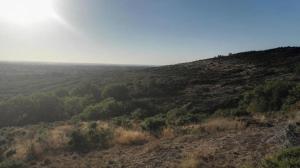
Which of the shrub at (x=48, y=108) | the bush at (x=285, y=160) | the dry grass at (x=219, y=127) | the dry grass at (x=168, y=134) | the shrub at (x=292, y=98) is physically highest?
the bush at (x=285, y=160)

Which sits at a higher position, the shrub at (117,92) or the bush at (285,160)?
the bush at (285,160)

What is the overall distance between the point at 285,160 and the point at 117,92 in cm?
3204

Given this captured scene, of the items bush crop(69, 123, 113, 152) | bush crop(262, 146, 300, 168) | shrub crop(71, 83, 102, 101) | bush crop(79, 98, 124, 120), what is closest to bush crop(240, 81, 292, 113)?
bush crop(69, 123, 113, 152)

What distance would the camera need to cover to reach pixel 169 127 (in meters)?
17.9

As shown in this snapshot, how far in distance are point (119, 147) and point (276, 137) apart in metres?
5.95

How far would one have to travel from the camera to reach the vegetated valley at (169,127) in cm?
1166

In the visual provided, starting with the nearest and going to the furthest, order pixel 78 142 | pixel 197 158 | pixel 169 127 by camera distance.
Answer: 1. pixel 197 158
2. pixel 78 142
3. pixel 169 127

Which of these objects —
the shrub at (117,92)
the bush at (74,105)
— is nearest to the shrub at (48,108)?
the bush at (74,105)

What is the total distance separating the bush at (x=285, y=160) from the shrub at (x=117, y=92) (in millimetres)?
30500

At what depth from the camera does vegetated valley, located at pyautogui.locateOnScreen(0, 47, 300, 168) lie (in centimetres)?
1166

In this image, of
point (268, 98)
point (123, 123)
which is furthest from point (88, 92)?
point (268, 98)

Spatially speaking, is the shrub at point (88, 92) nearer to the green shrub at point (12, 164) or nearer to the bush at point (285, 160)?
the green shrub at point (12, 164)

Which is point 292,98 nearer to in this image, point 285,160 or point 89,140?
point 89,140

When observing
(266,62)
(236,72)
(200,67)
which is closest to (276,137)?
(236,72)
